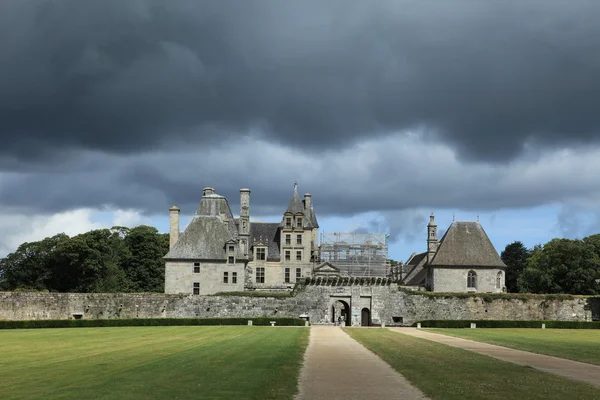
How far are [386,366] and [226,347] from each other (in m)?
10.3

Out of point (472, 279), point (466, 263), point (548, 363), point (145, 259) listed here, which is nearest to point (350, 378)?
point (548, 363)

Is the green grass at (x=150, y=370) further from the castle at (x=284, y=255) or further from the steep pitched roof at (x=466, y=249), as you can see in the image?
the steep pitched roof at (x=466, y=249)

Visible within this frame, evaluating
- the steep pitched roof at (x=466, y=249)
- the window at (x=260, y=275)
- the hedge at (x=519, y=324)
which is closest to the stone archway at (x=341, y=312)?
the window at (x=260, y=275)

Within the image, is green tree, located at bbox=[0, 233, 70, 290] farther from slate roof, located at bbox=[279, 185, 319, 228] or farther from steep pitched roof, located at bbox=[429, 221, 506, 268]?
steep pitched roof, located at bbox=[429, 221, 506, 268]

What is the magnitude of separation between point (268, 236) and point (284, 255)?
3.47 metres

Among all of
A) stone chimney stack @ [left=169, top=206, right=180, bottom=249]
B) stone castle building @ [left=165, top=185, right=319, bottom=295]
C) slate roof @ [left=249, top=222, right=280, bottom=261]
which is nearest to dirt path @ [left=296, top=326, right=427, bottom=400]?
stone castle building @ [left=165, top=185, right=319, bottom=295]

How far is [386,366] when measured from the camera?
24641 mm

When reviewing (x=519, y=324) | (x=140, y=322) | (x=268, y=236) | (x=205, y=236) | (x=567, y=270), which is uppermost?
(x=268, y=236)

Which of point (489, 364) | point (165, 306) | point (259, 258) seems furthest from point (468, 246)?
point (489, 364)

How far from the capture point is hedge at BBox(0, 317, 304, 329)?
5838cm

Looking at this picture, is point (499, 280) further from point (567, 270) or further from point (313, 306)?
point (313, 306)

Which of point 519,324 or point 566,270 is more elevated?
point 566,270

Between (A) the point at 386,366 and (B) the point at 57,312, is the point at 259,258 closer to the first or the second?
(B) the point at 57,312

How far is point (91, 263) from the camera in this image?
88000mm
